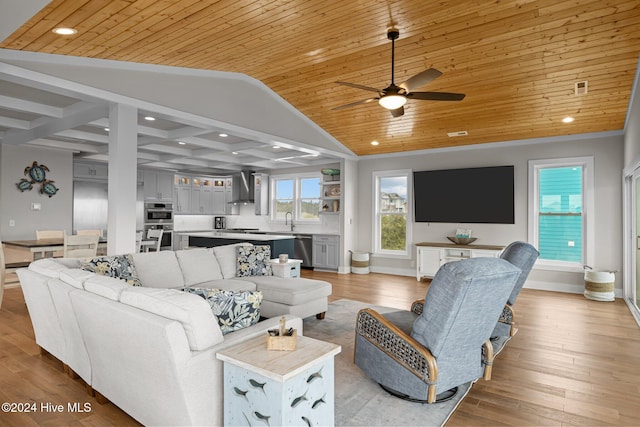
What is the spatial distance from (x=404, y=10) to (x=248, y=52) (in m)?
1.88

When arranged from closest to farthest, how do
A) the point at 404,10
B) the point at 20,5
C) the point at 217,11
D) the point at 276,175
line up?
the point at 20,5 < the point at 217,11 < the point at 404,10 < the point at 276,175

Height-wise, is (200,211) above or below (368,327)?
above

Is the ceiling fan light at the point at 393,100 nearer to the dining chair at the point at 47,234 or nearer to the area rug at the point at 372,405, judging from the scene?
the area rug at the point at 372,405

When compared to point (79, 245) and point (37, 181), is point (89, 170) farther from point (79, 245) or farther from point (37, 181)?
point (79, 245)

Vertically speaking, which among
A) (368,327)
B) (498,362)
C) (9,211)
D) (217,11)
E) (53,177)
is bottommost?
(498,362)

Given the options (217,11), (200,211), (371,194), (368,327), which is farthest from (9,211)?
(368,327)

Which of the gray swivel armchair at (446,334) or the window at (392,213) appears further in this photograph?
the window at (392,213)

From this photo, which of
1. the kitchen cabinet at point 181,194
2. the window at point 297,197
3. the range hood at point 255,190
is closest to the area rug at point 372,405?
the window at point 297,197

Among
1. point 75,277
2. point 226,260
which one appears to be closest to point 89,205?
point 226,260

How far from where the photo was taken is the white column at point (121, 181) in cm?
434

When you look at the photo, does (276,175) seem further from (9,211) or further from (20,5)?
(20,5)

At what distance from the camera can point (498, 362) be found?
3408 millimetres

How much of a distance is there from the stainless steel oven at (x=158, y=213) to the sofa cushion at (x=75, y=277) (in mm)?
7256

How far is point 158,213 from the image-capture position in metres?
9.86
